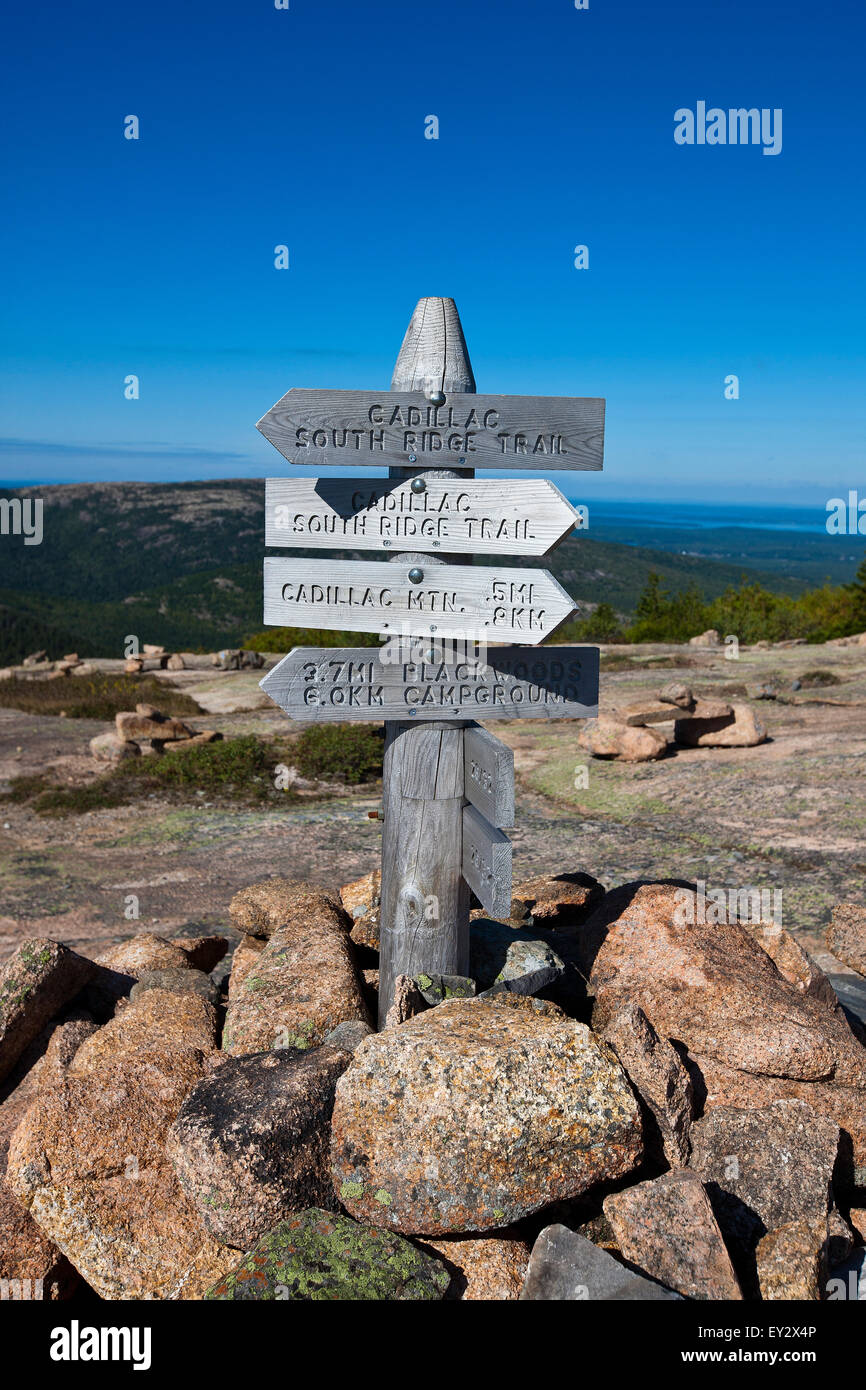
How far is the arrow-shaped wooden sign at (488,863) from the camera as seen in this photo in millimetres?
4762

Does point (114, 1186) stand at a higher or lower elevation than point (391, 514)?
lower

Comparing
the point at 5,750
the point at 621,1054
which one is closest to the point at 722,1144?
the point at 621,1054

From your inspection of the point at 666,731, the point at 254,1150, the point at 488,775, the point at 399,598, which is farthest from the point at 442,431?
the point at 666,731

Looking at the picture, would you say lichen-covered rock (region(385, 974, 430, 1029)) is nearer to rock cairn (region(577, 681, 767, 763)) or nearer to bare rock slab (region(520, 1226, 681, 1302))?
bare rock slab (region(520, 1226, 681, 1302))

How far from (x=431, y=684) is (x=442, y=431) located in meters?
1.26

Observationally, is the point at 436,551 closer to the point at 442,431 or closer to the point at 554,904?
the point at 442,431

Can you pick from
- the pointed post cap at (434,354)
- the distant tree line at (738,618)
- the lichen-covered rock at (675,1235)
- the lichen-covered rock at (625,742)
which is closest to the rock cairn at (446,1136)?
the lichen-covered rock at (675,1235)

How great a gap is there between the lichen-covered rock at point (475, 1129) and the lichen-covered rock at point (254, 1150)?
0.49 ft

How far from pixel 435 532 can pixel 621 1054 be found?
261cm

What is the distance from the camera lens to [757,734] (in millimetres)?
16797

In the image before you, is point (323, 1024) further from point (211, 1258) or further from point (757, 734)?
point (757, 734)

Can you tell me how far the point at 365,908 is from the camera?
22.8 feet

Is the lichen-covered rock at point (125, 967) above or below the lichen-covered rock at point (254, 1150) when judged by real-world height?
below

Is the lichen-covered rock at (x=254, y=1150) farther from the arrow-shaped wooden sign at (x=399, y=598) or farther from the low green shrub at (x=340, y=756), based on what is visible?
the low green shrub at (x=340, y=756)
